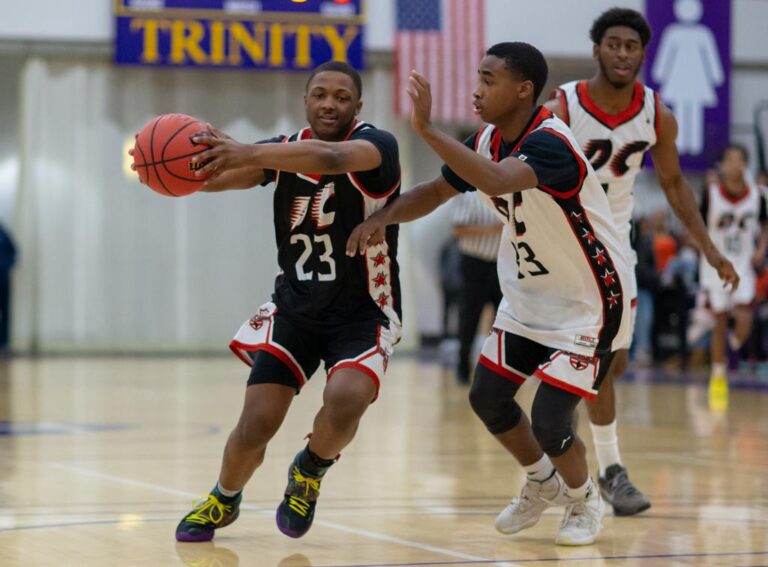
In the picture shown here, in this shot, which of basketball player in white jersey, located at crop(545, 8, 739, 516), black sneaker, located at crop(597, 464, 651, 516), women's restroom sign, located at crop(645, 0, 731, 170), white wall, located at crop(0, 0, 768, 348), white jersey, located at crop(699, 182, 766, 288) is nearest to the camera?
black sneaker, located at crop(597, 464, 651, 516)

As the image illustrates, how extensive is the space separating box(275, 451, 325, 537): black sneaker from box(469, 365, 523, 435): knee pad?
1.98 ft

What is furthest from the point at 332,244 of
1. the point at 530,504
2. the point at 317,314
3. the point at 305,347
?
the point at 530,504

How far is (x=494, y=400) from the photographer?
460 cm

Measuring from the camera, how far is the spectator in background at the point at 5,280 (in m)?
16.3

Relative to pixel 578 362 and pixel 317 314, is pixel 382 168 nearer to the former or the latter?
pixel 317 314

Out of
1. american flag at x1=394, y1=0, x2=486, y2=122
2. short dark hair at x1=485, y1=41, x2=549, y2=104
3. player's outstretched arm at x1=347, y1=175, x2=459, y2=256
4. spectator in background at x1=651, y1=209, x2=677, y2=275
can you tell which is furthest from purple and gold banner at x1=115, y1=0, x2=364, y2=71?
short dark hair at x1=485, y1=41, x2=549, y2=104

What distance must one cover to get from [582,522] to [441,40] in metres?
12.7

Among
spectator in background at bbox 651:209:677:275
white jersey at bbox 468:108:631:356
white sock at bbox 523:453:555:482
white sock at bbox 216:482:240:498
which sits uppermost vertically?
white jersey at bbox 468:108:631:356

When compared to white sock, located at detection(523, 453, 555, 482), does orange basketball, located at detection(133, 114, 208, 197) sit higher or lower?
higher

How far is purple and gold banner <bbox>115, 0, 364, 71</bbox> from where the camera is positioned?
16.1m

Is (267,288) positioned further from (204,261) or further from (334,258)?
(334,258)

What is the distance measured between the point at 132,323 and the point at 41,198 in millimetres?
1919

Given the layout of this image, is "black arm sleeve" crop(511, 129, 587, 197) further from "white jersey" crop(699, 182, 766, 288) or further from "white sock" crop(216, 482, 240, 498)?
"white jersey" crop(699, 182, 766, 288)

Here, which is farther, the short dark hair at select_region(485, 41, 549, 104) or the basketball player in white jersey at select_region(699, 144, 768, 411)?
the basketball player in white jersey at select_region(699, 144, 768, 411)
